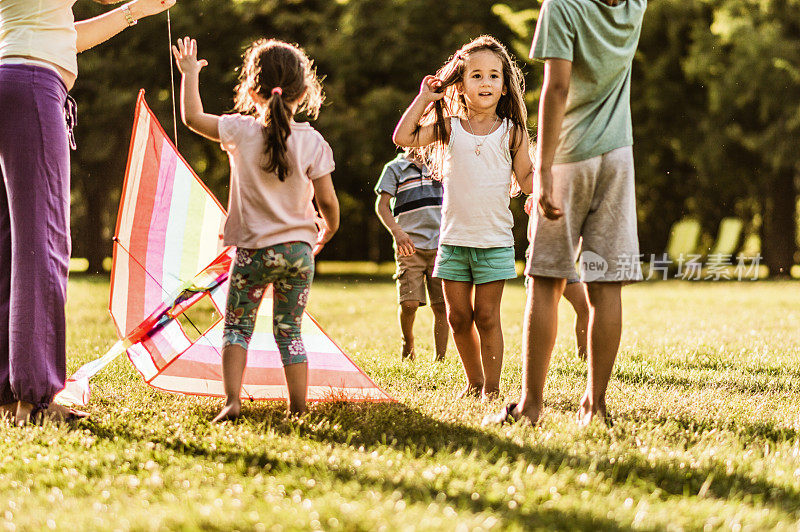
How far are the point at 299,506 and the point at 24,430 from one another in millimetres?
1626

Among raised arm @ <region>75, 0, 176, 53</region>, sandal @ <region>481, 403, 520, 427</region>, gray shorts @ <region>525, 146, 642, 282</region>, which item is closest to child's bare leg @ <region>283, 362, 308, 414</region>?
sandal @ <region>481, 403, 520, 427</region>

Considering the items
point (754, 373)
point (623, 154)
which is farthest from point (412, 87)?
point (623, 154)

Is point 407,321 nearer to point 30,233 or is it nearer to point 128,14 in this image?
point 128,14

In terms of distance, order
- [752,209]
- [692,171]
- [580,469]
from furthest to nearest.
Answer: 1. [752,209]
2. [692,171]
3. [580,469]

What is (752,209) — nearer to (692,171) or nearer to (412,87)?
(692,171)

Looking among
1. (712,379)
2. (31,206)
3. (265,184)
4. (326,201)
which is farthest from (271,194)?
(712,379)

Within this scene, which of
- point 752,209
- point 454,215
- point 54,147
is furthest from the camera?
point 752,209

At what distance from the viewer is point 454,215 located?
450 centimetres

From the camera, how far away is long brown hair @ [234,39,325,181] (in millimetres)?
3791

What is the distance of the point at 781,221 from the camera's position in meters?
21.3

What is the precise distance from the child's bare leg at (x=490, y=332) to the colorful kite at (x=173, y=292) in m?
0.58

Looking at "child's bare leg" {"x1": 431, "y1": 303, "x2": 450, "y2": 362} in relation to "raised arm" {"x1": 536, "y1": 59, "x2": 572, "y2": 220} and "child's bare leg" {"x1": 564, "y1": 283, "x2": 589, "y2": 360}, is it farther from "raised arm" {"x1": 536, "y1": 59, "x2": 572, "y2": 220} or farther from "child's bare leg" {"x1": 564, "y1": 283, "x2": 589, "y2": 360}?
"raised arm" {"x1": 536, "y1": 59, "x2": 572, "y2": 220}

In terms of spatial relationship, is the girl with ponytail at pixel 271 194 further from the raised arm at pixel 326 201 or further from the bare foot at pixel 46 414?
the bare foot at pixel 46 414

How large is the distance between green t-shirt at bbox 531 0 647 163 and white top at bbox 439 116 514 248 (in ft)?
2.40
